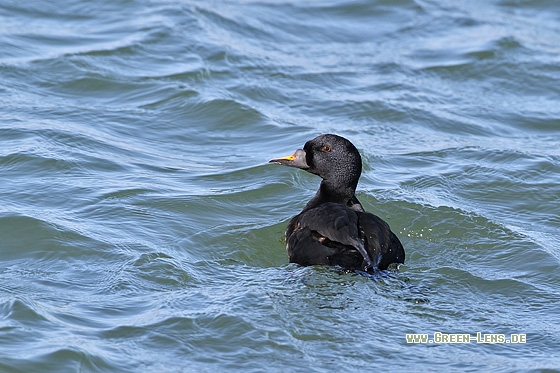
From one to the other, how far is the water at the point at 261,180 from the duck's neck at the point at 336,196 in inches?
17.3

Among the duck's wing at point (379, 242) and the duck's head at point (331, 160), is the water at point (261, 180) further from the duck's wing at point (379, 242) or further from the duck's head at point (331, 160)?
the duck's head at point (331, 160)

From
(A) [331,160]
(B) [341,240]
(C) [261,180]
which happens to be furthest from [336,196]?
(C) [261,180]

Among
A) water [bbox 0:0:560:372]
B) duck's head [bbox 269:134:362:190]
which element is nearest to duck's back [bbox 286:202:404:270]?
water [bbox 0:0:560:372]

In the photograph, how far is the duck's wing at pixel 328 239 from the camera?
22.2ft

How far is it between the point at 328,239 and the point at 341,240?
0.39 ft

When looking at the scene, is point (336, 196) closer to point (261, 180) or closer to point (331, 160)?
point (331, 160)

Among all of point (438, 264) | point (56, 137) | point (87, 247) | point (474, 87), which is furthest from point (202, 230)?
point (474, 87)

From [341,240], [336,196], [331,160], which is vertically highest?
[331,160]

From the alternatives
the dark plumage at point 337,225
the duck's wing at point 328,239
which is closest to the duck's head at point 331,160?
the dark plumage at point 337,225

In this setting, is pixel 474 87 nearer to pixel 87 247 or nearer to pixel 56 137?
pixel 56 137

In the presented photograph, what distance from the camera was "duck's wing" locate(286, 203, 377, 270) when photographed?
676cm

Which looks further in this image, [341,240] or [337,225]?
[337,225]

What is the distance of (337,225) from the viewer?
22.8 feet

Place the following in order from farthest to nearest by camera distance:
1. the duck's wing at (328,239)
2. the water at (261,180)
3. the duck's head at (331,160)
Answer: the duck's head at (331,160) → the duck's wing at (328,239) → the water at (261,180)
